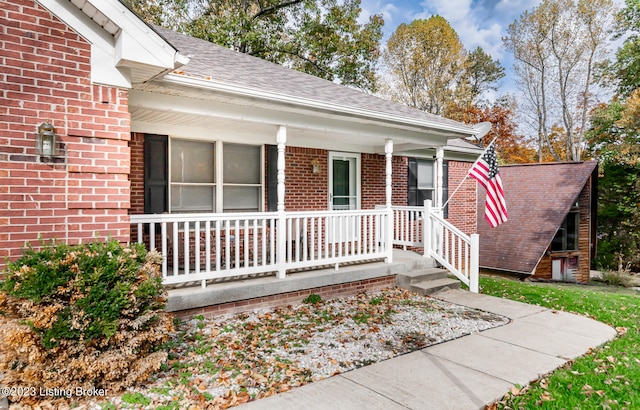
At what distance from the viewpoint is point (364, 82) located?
848 inches

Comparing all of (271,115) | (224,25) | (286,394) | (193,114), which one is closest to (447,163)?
(271,115)

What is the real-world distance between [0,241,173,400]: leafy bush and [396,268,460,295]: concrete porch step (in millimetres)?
4705

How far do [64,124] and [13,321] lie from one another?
188 cm

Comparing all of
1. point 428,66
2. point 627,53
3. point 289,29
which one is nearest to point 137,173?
point 289,29

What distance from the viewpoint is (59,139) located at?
379cm

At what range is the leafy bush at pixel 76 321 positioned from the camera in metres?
2.99

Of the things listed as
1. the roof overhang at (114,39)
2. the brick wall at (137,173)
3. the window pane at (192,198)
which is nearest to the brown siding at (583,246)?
the window pane at (192,198)

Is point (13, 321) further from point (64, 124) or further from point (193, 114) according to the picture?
point (193, 114)

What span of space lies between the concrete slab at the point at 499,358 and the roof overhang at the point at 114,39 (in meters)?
4.42

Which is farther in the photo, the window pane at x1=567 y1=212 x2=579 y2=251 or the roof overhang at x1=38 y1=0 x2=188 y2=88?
the window pane at x1=567 y1=212 x2=579 y2=251

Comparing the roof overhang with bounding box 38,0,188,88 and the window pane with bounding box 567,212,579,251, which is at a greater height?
the roof overhang with bounding box 38,0,188,88

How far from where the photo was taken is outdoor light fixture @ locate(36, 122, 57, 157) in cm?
365

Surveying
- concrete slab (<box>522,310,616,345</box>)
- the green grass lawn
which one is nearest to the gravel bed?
concrete slab (<box>522,310,616,345</box>)

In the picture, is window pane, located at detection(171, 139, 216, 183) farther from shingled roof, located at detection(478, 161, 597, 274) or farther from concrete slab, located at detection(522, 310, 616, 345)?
shingled roof, located at detection(478, 161, 597, 274)
